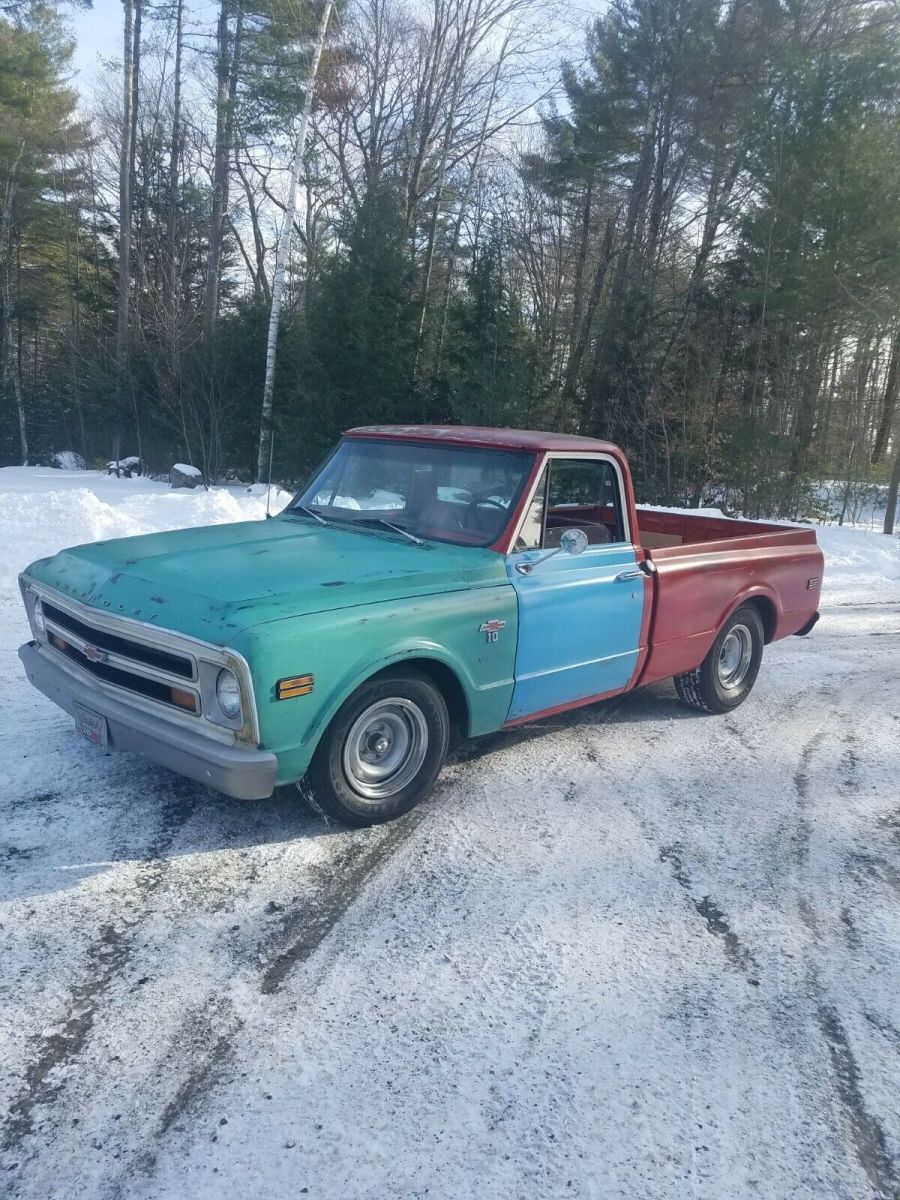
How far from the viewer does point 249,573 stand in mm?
4000

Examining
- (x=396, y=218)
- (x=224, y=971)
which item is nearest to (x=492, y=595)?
(x=224, y=971)

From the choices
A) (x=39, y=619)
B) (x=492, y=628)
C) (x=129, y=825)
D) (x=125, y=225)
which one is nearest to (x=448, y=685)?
(x=492, y=628)

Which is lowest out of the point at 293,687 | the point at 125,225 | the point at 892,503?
the point at 892,503

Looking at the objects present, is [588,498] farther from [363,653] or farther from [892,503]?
[892,503]

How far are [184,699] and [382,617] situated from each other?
880mm

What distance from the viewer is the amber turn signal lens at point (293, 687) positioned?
3461 millimetres

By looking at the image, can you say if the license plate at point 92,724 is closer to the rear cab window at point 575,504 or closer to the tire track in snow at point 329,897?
the tire track in snow at point 329,897

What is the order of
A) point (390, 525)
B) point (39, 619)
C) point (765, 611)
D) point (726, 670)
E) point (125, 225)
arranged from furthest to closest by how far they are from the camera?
1. point (125, 225)
2. point (765, 611)
3. point (726, 670)
4. point (390, 525)
5. point (39, 619)

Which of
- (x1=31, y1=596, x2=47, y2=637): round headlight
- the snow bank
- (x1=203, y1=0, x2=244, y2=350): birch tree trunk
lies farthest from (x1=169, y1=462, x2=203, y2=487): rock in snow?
(x1=31, y1=596, x2=47, y2=637): round headlight

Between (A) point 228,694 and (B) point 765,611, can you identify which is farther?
(B) point 765,611

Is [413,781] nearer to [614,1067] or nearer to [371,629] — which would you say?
[371,629]

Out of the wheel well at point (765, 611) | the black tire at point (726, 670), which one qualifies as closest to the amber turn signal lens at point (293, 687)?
the black tire at point (726, 670)

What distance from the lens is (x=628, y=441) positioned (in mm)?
21328

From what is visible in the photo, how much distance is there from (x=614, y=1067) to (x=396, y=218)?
21.8 metres
